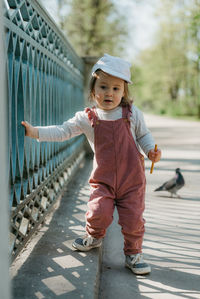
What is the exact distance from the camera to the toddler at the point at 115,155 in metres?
2.87

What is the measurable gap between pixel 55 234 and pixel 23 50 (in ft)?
4.91

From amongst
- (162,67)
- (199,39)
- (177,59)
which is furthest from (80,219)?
(162,67)

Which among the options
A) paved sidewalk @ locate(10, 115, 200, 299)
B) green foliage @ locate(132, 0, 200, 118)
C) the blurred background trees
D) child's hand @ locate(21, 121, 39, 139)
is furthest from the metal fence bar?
green foliage @ locate(132, 0, 200, 118)

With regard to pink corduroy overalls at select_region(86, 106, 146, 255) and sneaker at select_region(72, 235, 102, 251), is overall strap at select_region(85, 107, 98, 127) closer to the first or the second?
pink corduroy overalls at select_region(86, 106, 146, 255)

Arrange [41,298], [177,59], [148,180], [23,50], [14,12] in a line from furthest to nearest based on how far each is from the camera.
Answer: [177,59] < [148,180] < [23,50] < [14,12] < [41,298]

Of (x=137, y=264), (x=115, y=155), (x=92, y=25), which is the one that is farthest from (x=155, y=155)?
(x=92, y=25)

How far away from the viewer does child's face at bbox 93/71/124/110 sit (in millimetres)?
2865

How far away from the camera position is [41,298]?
221 cm

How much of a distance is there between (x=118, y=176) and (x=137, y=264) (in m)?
0.65

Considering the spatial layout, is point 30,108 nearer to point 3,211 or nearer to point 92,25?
point 3,211

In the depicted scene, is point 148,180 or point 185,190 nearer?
point 185,190

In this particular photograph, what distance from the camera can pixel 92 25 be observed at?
76.5 feet

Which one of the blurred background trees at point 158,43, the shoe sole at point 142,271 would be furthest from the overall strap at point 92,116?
the blurred background trees at point 158,43

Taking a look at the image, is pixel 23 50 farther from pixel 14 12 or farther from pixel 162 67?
pixel 162 67
